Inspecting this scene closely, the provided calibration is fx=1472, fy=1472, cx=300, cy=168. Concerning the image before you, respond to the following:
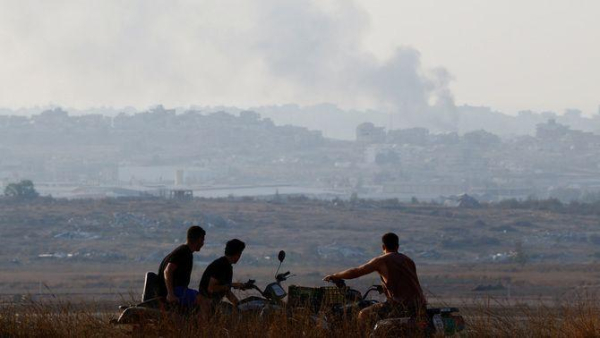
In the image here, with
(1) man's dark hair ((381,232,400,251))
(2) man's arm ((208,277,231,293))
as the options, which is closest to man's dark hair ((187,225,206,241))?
(2) man's arm ((208,277,231,293))

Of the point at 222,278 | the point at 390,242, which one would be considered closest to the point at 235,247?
the point at 222,278

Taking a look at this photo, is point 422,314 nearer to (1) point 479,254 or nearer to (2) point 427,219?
(1) point 479,254

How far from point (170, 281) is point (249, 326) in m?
0.88

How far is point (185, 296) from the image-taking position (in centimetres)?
1297

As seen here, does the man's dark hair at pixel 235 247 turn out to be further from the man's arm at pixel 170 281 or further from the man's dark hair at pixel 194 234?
the man's arm at pixel 170 281

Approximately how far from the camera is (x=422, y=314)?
41.0ft

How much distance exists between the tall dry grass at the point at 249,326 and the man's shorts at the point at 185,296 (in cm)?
22

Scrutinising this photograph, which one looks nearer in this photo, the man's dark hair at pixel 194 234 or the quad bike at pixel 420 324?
the quad bike at pixel 420 324

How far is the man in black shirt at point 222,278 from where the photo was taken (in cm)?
1301

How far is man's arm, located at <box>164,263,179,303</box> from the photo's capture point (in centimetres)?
1283

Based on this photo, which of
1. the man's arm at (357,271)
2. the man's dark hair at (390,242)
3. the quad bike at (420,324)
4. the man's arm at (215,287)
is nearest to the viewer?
the quad bike at (420,324)

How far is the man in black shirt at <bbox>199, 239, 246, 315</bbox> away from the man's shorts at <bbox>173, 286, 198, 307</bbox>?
0.08 metres

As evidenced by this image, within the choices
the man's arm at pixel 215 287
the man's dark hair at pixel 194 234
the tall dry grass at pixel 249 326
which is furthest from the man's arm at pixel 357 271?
the man's dark hair at pixel 194 234

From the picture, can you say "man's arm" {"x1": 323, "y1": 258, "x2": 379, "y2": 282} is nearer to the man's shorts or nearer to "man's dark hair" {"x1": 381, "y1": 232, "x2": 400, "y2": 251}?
"man's dark hair" {"x1": 381, "y1": 232, "x2": 400, "y2": 251}
